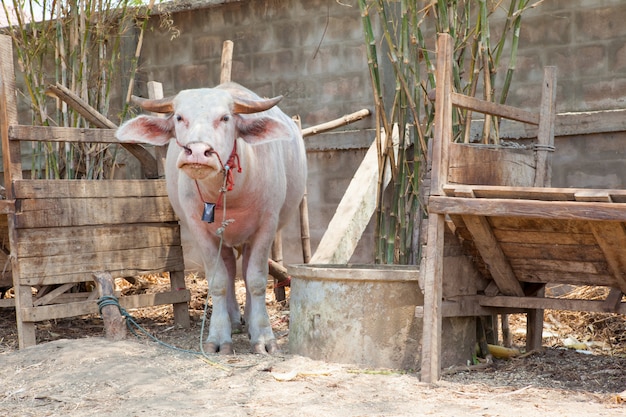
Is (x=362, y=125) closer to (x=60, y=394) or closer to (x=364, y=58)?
(x=364, y=58)

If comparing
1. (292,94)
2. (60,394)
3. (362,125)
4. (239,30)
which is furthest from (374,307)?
(239,30)

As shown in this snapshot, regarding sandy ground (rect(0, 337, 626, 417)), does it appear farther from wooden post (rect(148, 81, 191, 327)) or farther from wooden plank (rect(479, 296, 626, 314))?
wooden post (rect(148, 81, 191, 327))

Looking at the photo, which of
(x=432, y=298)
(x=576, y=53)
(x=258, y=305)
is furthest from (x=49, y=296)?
(x=576, y=53)

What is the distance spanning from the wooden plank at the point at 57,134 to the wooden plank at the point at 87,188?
0.87 feet

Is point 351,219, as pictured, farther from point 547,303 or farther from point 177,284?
point 547,303

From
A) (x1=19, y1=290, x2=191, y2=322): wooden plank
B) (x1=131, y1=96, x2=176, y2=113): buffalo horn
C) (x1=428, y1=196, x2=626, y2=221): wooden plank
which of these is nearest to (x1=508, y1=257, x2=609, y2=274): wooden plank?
(x1=428, y1=196, x2=626, y2=221): wooden plank

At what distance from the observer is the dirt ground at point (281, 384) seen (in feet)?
11.9

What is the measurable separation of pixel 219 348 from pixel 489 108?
83.7 inches

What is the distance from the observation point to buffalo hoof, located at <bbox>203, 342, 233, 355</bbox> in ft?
16.6

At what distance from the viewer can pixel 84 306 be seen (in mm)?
5516

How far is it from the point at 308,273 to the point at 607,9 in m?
3.24

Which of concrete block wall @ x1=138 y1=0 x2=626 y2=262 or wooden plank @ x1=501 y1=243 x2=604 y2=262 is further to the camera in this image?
concrete block wall @ x1=138 y1=0 x2=626 y2=262

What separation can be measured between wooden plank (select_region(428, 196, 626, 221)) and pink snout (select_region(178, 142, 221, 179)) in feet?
3.67

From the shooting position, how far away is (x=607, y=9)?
246 inches
